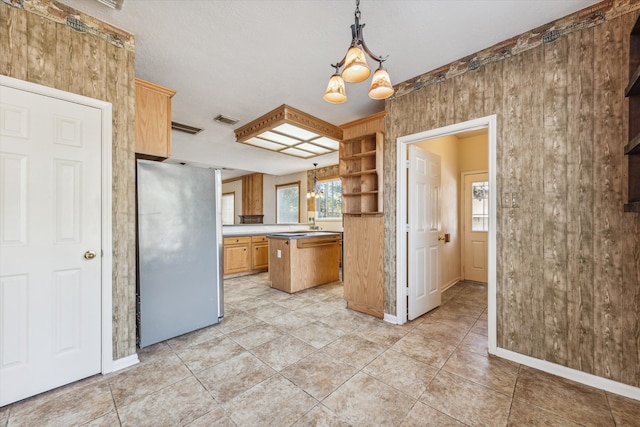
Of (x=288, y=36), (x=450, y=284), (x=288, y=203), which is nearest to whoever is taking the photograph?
(x=288, y=36)

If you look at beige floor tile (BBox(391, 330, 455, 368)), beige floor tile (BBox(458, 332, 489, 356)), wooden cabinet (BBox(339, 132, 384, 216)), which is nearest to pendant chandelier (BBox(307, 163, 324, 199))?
wooden cabinet (BBox(339, 132, 384, 216))

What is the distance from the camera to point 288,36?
2238 mm

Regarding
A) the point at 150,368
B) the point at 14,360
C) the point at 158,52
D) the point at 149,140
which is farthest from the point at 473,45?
the point at 14,360

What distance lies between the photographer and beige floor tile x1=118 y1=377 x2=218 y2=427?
5.22 feet

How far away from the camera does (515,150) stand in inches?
90.0

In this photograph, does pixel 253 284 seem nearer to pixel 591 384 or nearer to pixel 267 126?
pixel 267 126

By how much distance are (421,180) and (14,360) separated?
3972 millimetres

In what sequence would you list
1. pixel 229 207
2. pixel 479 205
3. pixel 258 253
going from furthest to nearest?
pixel 229 207, pixel 258 253, pixel 479 205

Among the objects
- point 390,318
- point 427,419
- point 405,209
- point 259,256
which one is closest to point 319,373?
point 427,419

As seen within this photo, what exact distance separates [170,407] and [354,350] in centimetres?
151

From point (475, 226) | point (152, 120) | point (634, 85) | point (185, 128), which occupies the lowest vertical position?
point (475, 226)

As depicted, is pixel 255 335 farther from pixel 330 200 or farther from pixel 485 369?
pixel 330 200

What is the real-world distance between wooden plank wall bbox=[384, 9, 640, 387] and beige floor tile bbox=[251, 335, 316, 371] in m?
1.82

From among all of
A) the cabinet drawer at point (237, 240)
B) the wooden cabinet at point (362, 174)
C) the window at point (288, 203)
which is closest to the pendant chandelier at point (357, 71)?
the wooden cabinet at point (362, 174)
